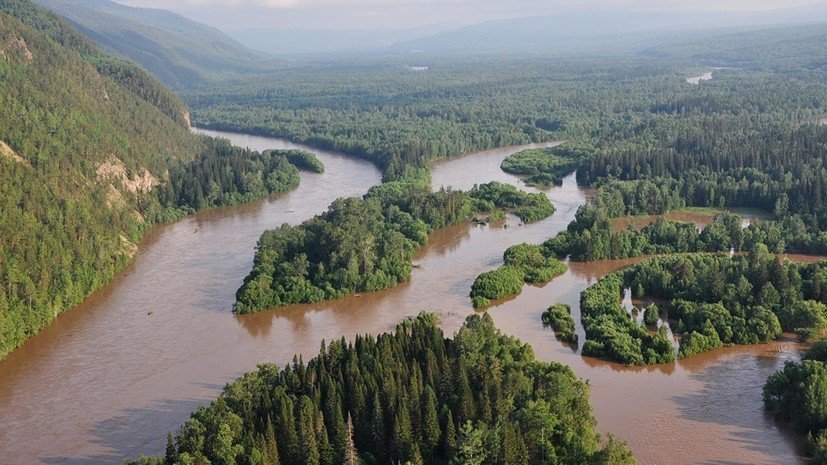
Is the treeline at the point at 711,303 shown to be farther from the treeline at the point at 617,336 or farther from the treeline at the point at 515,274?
the treeline at the point at 515,274

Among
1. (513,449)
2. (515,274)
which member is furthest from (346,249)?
(513,449)

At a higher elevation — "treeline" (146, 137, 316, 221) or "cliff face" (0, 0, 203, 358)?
"cliff face" (0, 0, 203, 358)

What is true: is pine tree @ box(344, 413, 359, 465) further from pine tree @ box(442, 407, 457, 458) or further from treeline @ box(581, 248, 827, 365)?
treeline @ box(581, 248, 827, 365)

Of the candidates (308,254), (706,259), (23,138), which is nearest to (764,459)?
(706,259)

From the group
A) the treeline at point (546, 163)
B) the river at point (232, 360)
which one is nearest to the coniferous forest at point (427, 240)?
the treeline at point (546, 163)

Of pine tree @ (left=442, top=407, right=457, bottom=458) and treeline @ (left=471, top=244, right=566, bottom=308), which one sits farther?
treeline @ (left=471, top=244, right=566, bottom=308)

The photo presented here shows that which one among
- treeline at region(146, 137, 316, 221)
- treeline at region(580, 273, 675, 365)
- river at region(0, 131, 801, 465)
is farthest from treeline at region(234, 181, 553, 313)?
treeline at region(146, 137, 316, 221)

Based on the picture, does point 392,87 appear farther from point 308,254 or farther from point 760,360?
point 760,360
